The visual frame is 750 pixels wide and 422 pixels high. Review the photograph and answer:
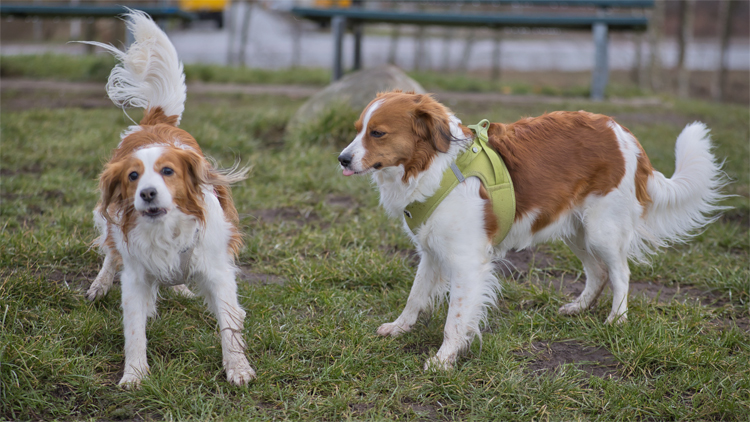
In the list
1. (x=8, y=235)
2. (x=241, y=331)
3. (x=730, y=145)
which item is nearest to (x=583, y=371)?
(x=241, y=331)

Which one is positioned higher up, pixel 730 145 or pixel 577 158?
pixel 577 158

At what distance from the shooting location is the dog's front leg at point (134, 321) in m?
2.76

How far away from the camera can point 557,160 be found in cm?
311

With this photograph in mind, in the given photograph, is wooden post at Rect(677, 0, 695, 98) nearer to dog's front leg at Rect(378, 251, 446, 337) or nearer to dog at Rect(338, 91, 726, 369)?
dog at Rect(338, 91, 726, 369)

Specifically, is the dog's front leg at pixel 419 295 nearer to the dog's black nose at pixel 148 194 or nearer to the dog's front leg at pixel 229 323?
the dog's front leg at pixel 229 323

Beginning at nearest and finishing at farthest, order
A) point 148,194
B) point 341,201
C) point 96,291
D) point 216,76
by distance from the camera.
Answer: point 148,194 < point 96,291 < point 341,201 < point 216,76

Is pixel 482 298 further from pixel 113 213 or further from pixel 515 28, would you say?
pixel 515 28

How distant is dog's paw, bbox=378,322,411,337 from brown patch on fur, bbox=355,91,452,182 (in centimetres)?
85

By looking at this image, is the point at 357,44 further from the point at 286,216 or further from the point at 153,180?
the point at 153,180

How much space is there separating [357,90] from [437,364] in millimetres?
4683

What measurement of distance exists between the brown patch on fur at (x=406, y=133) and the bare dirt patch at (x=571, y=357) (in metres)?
1.13

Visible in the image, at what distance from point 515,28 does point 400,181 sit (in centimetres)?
930

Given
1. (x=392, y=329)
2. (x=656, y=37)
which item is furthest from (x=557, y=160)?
(x=656, y=37)

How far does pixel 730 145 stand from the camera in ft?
23.0
